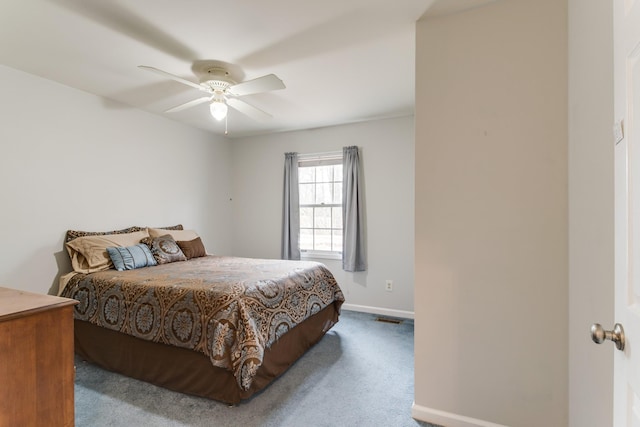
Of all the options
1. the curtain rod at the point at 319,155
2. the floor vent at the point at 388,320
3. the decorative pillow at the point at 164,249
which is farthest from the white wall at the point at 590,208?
the decorative pillow at the point at 164,249

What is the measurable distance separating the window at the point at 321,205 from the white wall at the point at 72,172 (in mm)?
1562

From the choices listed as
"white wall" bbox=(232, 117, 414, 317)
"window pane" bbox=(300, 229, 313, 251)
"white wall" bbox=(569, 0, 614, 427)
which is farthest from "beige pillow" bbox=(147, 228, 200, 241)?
"white wall" bbox=(569, 0, 614, 427)

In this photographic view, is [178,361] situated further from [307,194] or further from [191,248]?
[307,194]

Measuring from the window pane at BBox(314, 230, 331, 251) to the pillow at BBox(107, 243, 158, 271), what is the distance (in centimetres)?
213

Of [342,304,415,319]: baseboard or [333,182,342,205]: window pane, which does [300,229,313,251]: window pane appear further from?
[342,304,415,319]: baseboard

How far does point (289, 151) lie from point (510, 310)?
11.6 feet

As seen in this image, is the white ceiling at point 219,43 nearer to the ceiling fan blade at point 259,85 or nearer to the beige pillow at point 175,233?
the ceiling fan blade at point 259,85

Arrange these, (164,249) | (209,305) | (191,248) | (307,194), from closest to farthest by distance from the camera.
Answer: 1. (209,305)
2. (164,249)
3. (191,248)
4. (307,194)

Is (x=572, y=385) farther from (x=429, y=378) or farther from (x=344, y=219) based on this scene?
(x=344, y=219)

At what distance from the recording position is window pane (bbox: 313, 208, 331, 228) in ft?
14.4

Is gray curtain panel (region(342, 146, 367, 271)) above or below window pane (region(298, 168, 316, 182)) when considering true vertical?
below

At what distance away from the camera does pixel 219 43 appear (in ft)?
7.15

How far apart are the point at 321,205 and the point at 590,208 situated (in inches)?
131

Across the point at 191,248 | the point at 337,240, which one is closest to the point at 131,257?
the point at 191,248
